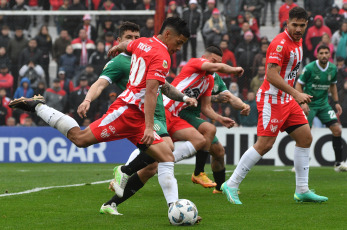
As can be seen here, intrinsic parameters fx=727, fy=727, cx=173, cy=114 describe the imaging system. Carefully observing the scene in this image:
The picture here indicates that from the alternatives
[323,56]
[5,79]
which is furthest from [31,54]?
[323,56]

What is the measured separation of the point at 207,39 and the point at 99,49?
9.20ft

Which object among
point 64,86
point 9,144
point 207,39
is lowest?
point 9,144

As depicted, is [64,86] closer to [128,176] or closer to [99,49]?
A: [99,49]

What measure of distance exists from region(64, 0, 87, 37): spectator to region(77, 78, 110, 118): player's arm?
36.1 ft

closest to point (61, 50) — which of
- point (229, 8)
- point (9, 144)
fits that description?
point (9, 144)

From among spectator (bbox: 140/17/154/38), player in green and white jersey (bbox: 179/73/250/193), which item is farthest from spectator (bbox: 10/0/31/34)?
player in green and white jersey (bbox: 179/73/250/193)

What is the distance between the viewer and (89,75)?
1845 cm

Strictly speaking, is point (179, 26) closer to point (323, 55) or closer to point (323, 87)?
point (323, 55)

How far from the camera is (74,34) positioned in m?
19.3

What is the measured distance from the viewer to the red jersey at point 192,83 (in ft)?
32.3

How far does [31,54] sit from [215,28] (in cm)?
484

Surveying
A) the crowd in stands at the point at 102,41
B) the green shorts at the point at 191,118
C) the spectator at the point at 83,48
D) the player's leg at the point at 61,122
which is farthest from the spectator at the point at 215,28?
the player's leg at the point at 61,122

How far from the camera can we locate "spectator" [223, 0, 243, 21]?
19.2 metres

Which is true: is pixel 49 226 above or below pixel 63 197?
above
